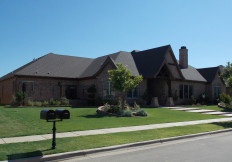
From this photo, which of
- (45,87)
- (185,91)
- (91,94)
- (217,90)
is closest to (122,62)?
(91,94)

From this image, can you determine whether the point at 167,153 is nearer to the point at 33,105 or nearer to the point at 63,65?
the point at 33,105

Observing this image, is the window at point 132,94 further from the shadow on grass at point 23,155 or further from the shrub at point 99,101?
the shadow on grass at point 23,155

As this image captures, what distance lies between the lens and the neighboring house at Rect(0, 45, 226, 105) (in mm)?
26609

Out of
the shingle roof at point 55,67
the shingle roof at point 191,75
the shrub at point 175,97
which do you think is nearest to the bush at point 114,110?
the shingle roof at point 55,67

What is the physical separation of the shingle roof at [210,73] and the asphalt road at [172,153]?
27327 mm

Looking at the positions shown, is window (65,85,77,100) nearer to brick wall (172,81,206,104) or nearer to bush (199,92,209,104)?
brick wall (172,81,206,104)

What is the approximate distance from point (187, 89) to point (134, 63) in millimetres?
7999

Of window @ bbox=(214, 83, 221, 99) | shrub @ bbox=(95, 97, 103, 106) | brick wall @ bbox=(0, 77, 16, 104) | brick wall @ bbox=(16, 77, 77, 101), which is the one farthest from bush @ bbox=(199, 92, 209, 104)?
brick wall @ bbox=(0, 77, 16, 104)

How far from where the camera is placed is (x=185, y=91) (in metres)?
31.7

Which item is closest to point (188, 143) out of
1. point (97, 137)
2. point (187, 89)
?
point (97, 137)

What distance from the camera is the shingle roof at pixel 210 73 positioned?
3499 cm

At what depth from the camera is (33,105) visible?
24297 mm

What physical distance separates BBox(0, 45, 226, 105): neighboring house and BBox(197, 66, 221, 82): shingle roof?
19.3 inches

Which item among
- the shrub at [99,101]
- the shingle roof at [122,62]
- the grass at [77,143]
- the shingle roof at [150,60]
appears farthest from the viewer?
the shingle roof at [122,62]
